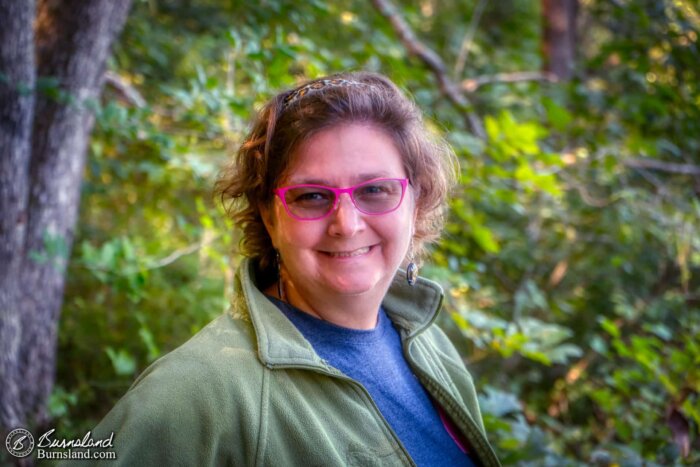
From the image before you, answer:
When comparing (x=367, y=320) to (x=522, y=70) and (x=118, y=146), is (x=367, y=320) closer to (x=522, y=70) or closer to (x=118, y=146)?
(x=118, y=146)

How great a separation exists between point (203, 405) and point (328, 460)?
290mm

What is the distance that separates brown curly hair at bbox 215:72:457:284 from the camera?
4.46ft

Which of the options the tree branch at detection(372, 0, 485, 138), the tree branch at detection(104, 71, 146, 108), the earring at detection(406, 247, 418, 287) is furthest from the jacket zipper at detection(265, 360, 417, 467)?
the tree branch at detection(372, 0, 485, 138)

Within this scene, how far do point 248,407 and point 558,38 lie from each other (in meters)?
5.74

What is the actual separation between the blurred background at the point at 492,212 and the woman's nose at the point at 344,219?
2.67ft

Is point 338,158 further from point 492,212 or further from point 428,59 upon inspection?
point 492,212

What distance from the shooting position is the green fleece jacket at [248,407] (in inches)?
39.1

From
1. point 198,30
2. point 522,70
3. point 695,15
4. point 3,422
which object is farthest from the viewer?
point 522,70

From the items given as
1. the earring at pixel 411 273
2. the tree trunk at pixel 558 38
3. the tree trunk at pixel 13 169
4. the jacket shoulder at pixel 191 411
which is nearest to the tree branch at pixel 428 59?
the tree trunk at pixel 558 38

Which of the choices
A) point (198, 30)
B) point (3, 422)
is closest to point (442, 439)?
point (3, 422)

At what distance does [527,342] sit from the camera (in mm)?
2533

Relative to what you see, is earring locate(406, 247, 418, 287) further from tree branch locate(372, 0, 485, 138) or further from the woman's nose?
tree branch locate(372, 0, 485, 138)

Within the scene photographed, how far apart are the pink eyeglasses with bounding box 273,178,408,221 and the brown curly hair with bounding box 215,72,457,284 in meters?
0.08

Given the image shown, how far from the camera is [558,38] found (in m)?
5.65
